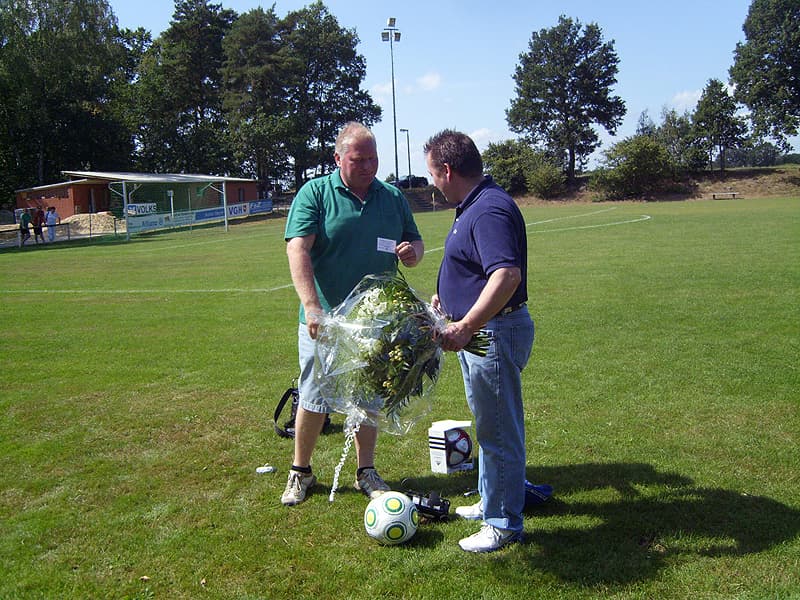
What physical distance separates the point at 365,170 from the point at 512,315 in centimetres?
136

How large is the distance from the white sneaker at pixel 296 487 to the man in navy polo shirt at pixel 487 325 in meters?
1.20

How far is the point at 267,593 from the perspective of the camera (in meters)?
3.35

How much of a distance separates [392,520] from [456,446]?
119cm

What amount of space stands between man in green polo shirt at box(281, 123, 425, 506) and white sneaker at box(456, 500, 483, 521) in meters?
0.55

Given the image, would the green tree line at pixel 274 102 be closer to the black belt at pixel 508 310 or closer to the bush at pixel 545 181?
the bush at pixel 545 181

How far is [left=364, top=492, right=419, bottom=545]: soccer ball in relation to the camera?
12.3 ft

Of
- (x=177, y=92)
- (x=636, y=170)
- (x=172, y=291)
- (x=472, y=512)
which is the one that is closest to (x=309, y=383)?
(x=472, y=512)

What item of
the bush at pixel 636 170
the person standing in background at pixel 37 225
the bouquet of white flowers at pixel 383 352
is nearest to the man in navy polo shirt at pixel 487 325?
the bouquet of white flowers at pixel 383 352

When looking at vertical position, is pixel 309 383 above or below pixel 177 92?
below

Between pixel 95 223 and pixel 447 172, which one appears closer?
pixel 447 172

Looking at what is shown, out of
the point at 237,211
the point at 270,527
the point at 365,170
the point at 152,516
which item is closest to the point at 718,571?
the point at 270,527

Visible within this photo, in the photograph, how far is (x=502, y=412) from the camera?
355 centimetres

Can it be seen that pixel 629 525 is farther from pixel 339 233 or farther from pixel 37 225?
pixel 37 225

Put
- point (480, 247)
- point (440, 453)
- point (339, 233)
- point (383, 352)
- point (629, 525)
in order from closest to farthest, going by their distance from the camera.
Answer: point (480, 247) → point (383, 352) → point (629, 525) → point (339, 233) → point (440, 453)
